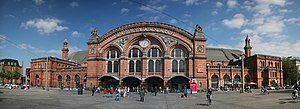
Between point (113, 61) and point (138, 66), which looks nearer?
point (138, 66)

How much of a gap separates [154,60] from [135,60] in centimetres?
396

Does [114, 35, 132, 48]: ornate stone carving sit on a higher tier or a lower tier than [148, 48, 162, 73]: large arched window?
higher

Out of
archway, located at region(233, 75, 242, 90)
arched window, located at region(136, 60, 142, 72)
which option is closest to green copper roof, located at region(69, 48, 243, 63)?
archway, located at region(233, 75, 242, 90)

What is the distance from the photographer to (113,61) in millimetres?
47500

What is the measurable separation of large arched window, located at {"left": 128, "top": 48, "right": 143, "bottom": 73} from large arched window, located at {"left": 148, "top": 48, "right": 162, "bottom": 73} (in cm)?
191

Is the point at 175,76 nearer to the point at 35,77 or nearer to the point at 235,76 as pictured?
the point at 235,76

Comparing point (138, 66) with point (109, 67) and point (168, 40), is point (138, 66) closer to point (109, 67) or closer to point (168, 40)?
point (109, 67)

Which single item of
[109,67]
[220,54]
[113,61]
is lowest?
[109,67]

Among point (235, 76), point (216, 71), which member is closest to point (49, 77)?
point (216, 71)

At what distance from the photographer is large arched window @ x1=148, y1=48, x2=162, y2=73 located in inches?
1811

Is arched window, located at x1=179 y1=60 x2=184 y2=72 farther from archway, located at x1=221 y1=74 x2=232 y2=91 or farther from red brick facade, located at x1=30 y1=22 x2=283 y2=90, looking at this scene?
archway, located at x1=221 y1=74 x2=232 y2=91

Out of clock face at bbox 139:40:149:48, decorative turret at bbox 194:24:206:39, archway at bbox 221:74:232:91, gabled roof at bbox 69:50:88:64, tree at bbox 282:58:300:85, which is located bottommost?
archway at bbox 221:74:232:91

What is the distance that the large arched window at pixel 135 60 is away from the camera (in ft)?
153

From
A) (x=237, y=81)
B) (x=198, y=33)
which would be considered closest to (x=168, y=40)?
(x=198, y=33)
